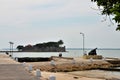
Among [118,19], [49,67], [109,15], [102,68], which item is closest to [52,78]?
[109,15]

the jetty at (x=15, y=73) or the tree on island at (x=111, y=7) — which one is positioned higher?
the tree on island at (x=111, y=7)

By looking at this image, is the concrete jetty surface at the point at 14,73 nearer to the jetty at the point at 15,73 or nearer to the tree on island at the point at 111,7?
the jetty at the point at 15,73

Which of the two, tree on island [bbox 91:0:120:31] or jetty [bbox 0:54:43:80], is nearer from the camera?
tree on island [bbox 91:0:120:31]

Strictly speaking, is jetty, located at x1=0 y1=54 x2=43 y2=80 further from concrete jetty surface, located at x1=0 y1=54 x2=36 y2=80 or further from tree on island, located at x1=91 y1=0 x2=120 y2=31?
tree on island, located at x1=91 y1=0 x2=120 y2=31

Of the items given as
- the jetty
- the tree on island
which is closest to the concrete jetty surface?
the jetty

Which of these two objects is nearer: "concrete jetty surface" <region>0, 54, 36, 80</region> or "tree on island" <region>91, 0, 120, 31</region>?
"tree on island" <region>91, 0, 120, 31</region>

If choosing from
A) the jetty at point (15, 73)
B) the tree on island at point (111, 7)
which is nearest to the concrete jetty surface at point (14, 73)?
the jetty at point (15, 73)

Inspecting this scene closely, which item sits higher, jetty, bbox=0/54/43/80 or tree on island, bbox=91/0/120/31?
tree on island, bbox=91/0/120/31

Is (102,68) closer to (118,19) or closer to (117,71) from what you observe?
(117,71)

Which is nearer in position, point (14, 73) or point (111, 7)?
point (111, 7)

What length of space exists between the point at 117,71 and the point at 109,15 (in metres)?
32.4

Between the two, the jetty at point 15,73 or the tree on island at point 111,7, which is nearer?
the tree on island at point 111,7

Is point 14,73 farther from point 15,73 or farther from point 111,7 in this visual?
point 111,7

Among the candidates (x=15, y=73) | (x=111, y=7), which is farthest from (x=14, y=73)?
(x=111, y=7)
